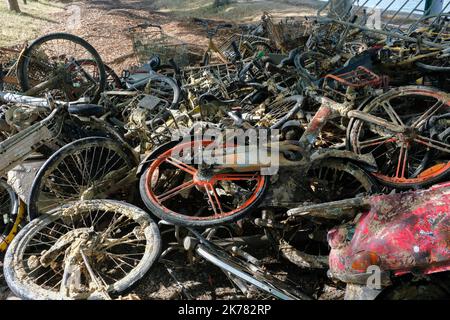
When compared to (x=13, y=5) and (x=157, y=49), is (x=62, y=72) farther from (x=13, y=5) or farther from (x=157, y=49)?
(x=13, y=5)

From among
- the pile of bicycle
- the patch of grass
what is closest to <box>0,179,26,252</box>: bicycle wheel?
the pile of bicycle

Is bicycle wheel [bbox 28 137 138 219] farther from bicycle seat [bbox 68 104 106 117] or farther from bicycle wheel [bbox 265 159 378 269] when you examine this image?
bicycle wheel [bbox 265 159 378 269]

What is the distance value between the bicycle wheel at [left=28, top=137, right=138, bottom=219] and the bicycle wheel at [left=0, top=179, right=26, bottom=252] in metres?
0.33

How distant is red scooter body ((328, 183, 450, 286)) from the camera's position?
267cm

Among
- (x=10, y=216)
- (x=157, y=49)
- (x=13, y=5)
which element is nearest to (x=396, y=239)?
(x=10, y=216)

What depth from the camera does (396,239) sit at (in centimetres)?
277

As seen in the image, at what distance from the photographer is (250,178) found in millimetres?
4031

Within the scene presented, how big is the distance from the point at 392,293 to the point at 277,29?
26.4 feet

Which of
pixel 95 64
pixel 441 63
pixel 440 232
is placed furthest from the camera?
pixel 95 64

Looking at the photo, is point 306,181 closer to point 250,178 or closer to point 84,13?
point 250,178

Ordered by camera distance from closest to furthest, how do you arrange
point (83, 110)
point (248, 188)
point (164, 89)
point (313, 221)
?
point (313, 221) < point (248, 188) < point (83, 110) < point (164, 89)

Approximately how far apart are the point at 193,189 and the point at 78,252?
1.52 metres
